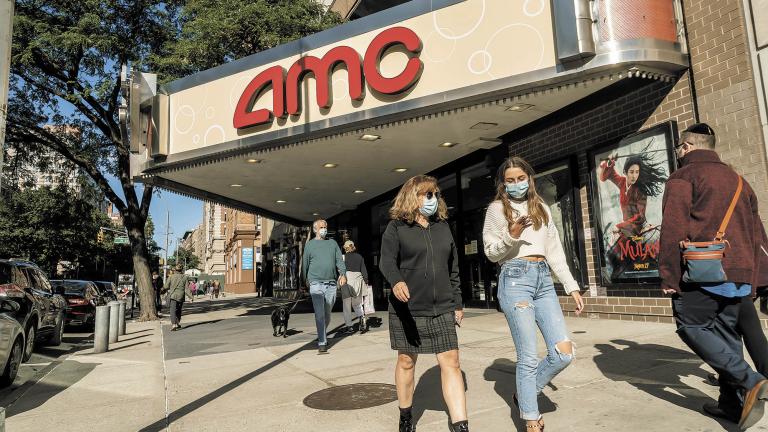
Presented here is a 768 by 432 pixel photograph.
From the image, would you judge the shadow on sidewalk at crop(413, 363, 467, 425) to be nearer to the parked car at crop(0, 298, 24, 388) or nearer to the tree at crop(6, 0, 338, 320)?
the parked car at crop(0, 298, 24, 388)

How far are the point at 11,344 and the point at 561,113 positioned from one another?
31.0ft

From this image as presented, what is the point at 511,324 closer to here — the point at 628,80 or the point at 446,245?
the point at 446,245

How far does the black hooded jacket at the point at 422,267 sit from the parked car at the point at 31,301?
6.69 metres

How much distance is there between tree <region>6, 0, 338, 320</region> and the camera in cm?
1539

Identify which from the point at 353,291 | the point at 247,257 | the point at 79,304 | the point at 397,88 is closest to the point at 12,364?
the point at 353,291

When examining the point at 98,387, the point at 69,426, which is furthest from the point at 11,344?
the point at 69,426

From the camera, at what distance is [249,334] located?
1080 cm

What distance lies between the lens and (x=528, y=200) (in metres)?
3.52

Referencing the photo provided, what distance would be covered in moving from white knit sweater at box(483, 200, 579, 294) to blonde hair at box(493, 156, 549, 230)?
0.11ft

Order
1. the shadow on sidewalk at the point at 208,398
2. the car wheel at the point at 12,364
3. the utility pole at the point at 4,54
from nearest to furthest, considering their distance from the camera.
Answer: the utility pole at the point at 4,54 < the shadow on sidewalk at the point at 208,398 < the car wheel at the point at 12,364

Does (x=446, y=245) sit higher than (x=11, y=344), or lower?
higher

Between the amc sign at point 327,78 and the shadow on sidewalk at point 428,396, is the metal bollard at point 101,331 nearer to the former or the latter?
the amc sign at point 327,78

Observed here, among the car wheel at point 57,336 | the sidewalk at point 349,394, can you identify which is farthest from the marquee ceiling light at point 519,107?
the car wheel at point 57,336

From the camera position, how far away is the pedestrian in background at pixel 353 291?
937cm
